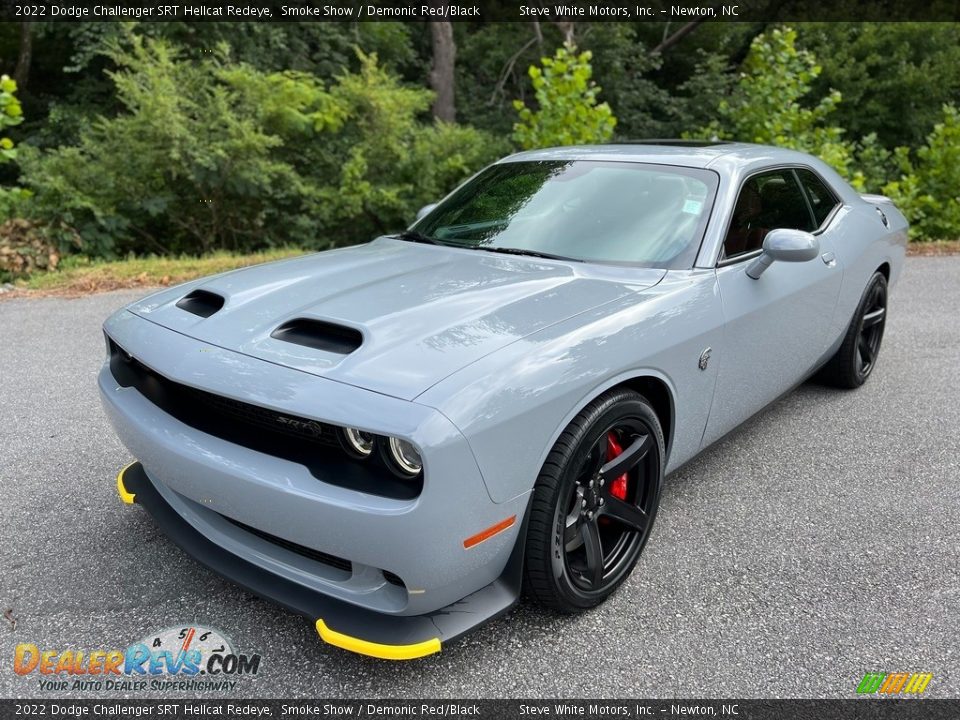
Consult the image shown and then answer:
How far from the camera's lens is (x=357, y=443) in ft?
6.72

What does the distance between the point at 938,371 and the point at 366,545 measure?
428cm

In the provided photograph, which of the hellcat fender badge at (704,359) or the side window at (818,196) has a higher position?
the side window at (818,196)

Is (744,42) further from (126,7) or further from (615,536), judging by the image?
(615,536)

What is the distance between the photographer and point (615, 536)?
2.59 m

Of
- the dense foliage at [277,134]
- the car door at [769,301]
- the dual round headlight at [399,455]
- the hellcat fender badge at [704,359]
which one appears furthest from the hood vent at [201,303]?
the dense foliage at [277,134]

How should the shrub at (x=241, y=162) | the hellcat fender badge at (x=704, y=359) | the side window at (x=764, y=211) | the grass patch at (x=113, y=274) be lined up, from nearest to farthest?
the hellcat fender badge at (x=704, y=359)
the side window at (x=764, y=211)
the grass patch at (x=113, y=274)
the shrub at (x=241, y=162)

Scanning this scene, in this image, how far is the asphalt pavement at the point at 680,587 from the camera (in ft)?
7.08

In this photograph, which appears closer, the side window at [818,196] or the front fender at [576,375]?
the front fender at [576,375]

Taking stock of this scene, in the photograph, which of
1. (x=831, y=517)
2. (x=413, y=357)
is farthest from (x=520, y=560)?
(x=831, y=517)

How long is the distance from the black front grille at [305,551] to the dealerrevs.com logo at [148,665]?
33cm

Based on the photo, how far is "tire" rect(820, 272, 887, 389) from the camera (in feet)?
13.8

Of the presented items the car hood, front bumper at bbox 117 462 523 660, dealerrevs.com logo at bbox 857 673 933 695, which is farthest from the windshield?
dealerrevs.com logo at bbox 857 673 933 695

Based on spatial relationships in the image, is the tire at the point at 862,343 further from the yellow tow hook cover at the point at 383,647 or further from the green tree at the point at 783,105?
the green tree at the point at 783,105

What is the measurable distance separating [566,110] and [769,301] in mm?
5927
